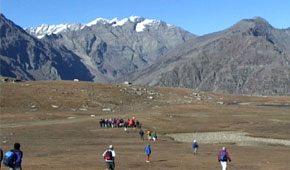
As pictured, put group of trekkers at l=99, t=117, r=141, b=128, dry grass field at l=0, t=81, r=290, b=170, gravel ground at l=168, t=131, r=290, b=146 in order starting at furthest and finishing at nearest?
group of trekkers at l=99, t=117, r=141, b=128 < gravel ground at l=168, t=131, r=290, b=146 < dry grass field at l=0, t=81, r=290, b=170

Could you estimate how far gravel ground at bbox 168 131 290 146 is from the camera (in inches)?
2851

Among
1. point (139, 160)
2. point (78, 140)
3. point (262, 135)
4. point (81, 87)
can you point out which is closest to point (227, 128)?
point (262, 135)

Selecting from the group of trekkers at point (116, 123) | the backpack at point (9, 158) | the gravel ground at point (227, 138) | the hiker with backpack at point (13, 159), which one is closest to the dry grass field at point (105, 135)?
the gravel ground at point (227, 138)

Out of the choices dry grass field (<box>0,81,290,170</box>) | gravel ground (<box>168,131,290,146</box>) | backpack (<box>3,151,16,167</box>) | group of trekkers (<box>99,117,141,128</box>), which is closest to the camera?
backpack (<box>3,151,16,167</box>)

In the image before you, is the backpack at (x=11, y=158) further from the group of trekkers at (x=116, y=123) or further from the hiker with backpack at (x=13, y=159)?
the group of trekkers at (x=116, y=123)

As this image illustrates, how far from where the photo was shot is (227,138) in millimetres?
77625

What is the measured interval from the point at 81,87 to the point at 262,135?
3724 inches

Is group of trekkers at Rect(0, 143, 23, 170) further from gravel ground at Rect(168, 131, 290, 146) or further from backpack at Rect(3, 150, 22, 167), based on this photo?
gravel ground at Rect(168, 131, 290, 146)

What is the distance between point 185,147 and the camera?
62469 millimetres

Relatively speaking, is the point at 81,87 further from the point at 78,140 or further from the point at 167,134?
the point at 78,140

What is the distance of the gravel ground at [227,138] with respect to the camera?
238 ft

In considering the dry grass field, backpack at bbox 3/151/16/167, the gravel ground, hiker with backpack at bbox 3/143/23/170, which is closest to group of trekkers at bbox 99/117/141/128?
the dry grass field

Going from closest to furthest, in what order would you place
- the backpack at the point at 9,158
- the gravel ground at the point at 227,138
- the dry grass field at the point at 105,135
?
the backpack at the point at 9,158, the dry grass field at the point at 105,135, the gravel ground at the point at 227,138

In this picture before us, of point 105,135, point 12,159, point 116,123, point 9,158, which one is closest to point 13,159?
point 12,159
